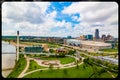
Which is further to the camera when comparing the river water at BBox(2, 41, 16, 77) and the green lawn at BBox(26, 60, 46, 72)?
the green lawn at BBox(26, 60, 46, 72)

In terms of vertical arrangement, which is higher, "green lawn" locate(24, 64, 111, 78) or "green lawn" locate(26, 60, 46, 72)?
"green lawn" locate(26, 60, 46, 72)

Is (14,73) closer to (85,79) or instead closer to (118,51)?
(85,79)

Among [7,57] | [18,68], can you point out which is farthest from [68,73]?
[7,57]

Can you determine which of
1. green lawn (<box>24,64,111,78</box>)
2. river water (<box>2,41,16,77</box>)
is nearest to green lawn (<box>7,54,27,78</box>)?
river water (<box>2,41,16,77</box>)

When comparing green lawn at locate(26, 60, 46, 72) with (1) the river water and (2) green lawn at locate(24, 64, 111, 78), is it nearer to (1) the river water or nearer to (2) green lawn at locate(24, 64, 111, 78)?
(2) green lawn at locate(24, 64, 111, 78)

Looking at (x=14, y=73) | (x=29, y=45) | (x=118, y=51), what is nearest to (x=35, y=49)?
(x=29, y=45)

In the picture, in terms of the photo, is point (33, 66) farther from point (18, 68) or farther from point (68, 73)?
point (68, 73)
